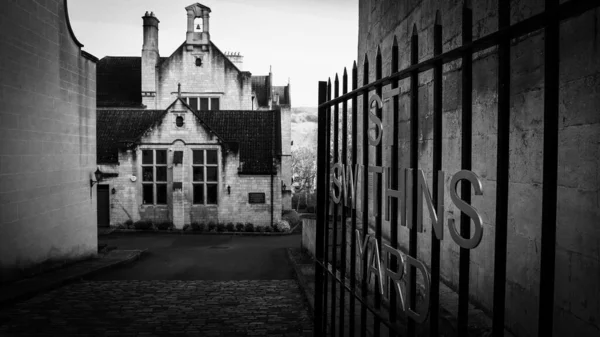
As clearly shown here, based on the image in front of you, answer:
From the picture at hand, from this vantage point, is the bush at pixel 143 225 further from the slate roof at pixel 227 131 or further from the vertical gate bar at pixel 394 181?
the vertical gate bar at pixel 394 181

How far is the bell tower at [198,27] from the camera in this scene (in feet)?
95.4

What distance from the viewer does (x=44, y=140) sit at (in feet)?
35.8

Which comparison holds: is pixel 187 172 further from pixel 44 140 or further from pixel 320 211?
pixel 320 211

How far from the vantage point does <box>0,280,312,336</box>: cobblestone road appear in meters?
6.83

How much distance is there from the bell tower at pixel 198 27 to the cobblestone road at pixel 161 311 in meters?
21.9

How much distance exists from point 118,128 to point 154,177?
13.1 ft

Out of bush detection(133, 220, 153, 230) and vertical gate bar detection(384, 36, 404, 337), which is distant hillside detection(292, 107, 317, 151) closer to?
bush detection(133, 220, 153, 230)

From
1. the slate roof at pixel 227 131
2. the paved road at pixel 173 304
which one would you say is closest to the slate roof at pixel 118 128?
the slate roof at pixel 227 131

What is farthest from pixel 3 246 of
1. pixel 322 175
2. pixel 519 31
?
pixel 519 31

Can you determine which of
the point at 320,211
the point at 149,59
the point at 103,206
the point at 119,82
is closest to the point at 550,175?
the point at 320,211

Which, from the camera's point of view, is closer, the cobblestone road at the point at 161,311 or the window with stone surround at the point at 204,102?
the cobblestone road at the point at 161,311

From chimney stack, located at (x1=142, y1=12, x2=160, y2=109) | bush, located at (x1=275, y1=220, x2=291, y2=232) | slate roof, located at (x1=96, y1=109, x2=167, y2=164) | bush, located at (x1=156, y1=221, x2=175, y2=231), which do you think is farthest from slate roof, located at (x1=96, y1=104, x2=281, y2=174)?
chimney stack, located at (x1=142, y1=12, x2=160, y2=109)

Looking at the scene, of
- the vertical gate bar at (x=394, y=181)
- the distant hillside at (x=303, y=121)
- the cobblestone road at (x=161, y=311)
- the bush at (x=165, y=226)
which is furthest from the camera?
the distant hillside at (x=303, y=121)

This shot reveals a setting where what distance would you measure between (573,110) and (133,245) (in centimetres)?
1734
